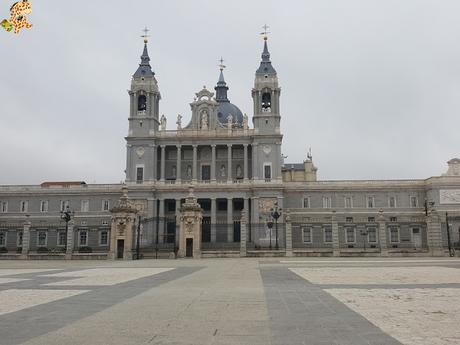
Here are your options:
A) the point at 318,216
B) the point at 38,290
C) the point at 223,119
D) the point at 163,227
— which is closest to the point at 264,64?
the point at 223,119

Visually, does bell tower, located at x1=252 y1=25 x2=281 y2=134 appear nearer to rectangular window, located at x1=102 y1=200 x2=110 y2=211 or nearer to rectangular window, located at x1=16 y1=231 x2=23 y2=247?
rectangular window, located at x1=102 y1=200 x2=110 y2=211

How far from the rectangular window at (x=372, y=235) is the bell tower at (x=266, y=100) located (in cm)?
2041

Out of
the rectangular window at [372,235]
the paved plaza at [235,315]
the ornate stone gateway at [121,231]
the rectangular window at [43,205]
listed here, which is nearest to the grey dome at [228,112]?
the rectangular window at [372,235]

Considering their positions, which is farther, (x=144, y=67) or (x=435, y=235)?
(x=144, y=67)

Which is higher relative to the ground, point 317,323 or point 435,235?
point 435,235

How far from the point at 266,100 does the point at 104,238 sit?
33346mm

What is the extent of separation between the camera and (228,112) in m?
97.1

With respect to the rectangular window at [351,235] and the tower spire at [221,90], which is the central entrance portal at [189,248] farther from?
the tower spire at [221,90]

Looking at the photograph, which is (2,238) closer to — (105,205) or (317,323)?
(105,205)

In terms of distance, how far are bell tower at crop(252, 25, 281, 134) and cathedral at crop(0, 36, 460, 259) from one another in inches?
6.2

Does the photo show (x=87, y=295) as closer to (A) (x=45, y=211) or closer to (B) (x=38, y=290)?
(B) (x=38, y=290)

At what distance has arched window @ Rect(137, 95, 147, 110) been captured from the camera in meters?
77.6

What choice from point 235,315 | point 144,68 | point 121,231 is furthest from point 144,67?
point 235,315

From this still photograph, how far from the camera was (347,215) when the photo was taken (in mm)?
74000
